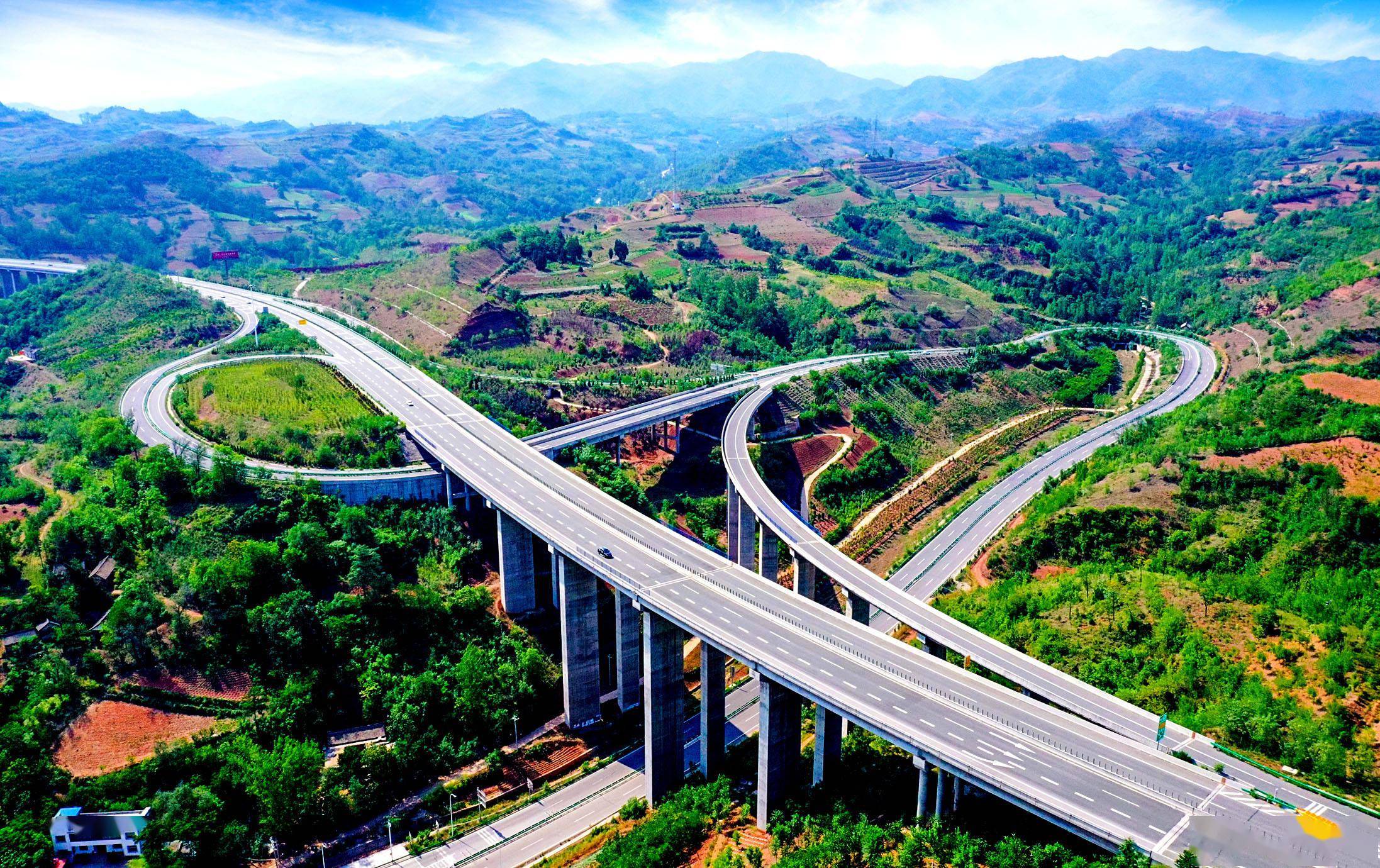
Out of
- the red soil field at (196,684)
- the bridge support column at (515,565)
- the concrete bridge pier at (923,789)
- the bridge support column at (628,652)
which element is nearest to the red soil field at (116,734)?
the red soil field at (196,684)

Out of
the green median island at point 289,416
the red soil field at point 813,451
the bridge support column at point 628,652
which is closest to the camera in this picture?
the bridge support column at point 628,652

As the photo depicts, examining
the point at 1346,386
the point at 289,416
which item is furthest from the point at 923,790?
the point at 1346,386

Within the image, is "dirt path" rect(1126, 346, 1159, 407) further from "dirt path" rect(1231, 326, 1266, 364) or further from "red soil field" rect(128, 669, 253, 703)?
"red soil field" rect(128, 669, 253, 703)

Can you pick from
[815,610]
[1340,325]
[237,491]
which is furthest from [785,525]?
[1340,325]

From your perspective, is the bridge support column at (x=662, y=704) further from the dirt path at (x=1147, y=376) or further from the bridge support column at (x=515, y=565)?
the dirt path at (x=1147, y=376)

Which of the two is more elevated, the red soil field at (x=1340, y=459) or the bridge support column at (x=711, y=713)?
the red soil field at (x=1340, y=459)

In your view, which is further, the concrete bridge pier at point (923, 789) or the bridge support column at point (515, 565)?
the bridge support column at point (515, 565)

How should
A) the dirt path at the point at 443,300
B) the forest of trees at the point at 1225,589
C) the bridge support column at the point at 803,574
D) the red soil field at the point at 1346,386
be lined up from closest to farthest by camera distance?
the forest of trees at the point at 1225,589, the bridge support column at the point at 803,574, the red soil field at the point at 1346,386, the dirt path at the point at 443,300
